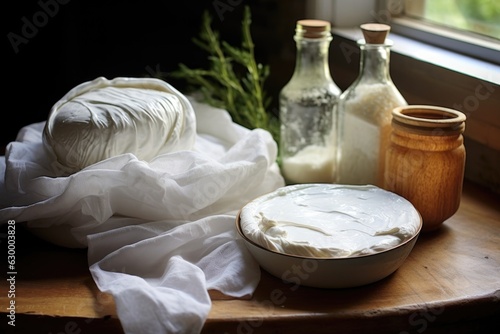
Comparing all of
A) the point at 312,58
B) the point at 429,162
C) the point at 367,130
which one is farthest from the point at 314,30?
the point at 429,162

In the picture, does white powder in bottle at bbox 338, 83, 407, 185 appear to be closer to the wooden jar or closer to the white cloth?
the wooden jar

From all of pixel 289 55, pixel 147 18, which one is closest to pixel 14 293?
pixel 147 18

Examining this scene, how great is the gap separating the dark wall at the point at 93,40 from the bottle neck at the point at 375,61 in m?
0.43

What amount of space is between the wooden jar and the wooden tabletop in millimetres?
69

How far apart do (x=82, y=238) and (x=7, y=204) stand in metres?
0.12

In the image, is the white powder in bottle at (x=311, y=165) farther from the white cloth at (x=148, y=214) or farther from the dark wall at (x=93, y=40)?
the dark wall at (x=93, y=40)

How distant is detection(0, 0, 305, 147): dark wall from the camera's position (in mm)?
1191

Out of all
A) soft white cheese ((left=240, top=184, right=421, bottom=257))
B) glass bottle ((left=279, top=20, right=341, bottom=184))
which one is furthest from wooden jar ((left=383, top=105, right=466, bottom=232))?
glass bottle ((left=279, top=20, right=341, bottom=184))

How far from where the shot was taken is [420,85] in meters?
1.09

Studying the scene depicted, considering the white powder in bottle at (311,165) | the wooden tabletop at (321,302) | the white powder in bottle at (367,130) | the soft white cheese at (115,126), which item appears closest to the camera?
the wooden tabletop at (321,302)

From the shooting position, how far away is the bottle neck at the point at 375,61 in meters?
0.94

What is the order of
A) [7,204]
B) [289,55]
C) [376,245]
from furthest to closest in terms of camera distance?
[289,55] → [7,204] → [376,245]

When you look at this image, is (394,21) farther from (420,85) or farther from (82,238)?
(82,238)

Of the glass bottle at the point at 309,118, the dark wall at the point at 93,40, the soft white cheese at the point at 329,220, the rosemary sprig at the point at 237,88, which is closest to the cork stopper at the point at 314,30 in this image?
the glass bottle at the point at 309,118
